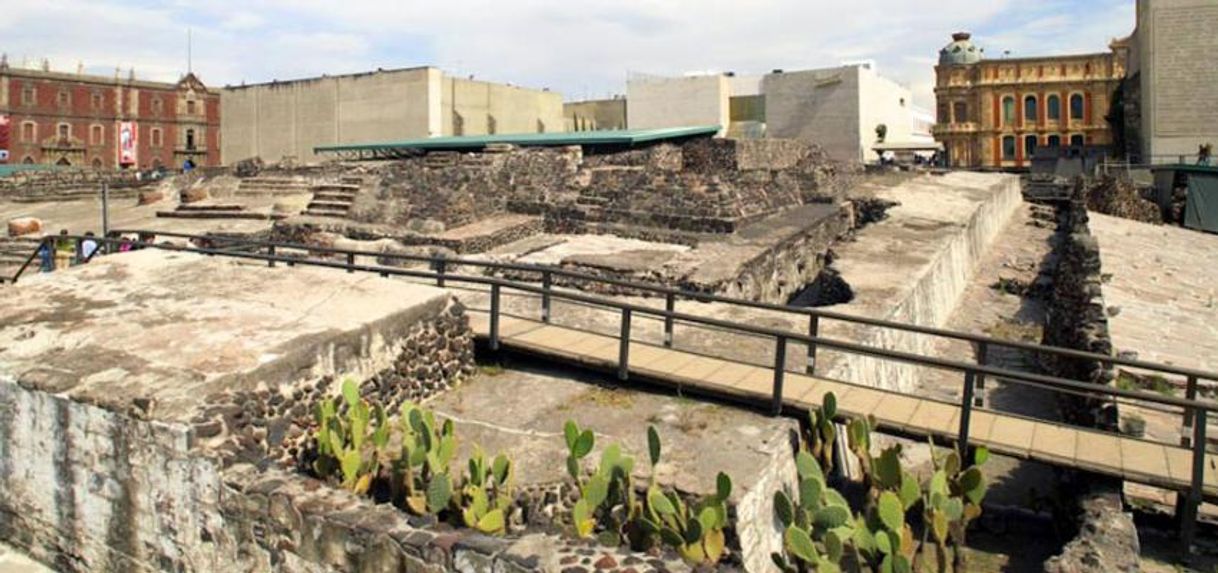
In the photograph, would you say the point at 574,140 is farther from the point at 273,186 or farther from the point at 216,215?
the point at 216,215

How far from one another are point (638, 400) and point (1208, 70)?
126 ft

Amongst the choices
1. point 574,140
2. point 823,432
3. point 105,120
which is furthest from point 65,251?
point 105,120

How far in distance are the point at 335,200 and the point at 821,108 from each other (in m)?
29.8

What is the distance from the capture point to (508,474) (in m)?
5.63

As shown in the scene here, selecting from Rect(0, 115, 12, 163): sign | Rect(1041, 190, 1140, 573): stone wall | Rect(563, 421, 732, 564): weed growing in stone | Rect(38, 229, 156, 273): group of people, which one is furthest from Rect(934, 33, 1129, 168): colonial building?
Rect(0, 115, 12, 163): sign

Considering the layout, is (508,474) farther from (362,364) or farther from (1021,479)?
(1021,479)

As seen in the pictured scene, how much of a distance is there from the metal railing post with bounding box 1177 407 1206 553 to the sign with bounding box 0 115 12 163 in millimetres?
64097

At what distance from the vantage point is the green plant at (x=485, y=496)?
5.10 m

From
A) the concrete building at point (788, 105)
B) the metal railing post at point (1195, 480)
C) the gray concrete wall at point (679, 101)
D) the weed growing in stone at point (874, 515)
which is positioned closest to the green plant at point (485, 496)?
the weed growing in stone at point (874, 515)

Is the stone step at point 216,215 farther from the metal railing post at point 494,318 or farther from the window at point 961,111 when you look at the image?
the window at point 961,111

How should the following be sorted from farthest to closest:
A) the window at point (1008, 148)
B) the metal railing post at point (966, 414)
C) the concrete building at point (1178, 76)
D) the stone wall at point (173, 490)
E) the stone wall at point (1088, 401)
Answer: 1. the window at point (1008, 148)
2. the concrete building at point (1178, 76)
3. the metal railing post at point (966, 414)
4. the stone wall at point (1088, 401)
5. the stone wall at point (173, 490)

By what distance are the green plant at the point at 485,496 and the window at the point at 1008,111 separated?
207 feet

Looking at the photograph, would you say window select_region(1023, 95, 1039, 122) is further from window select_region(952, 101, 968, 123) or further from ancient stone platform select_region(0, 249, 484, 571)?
ancient stone platform select_region(0, 249, 484, 571)

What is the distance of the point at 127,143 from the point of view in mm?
59156
